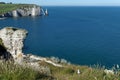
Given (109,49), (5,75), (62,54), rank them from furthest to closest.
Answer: (109,49) → (62,54) → (5,75)

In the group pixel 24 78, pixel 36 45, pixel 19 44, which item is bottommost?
pixel 36 45

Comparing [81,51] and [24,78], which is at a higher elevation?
[24,78]

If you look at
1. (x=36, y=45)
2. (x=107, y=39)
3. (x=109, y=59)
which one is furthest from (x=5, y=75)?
(x=107, y=39)

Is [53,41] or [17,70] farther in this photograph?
[53,41]

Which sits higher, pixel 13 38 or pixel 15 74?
pixel 15 74

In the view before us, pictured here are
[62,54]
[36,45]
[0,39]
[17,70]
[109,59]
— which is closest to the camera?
[17,70]

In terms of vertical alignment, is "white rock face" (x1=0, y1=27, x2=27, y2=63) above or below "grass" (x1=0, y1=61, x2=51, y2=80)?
below

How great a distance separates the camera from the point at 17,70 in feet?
26.2

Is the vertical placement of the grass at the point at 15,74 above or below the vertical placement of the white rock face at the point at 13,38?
above

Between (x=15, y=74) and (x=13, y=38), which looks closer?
(x=15, y=74)

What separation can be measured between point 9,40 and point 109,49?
231ft

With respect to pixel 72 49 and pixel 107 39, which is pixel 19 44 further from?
pixel 107 39

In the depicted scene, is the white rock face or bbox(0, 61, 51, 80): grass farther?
the white rock face

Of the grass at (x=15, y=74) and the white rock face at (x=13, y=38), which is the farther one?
the white rock face at (x=13, y=38)
